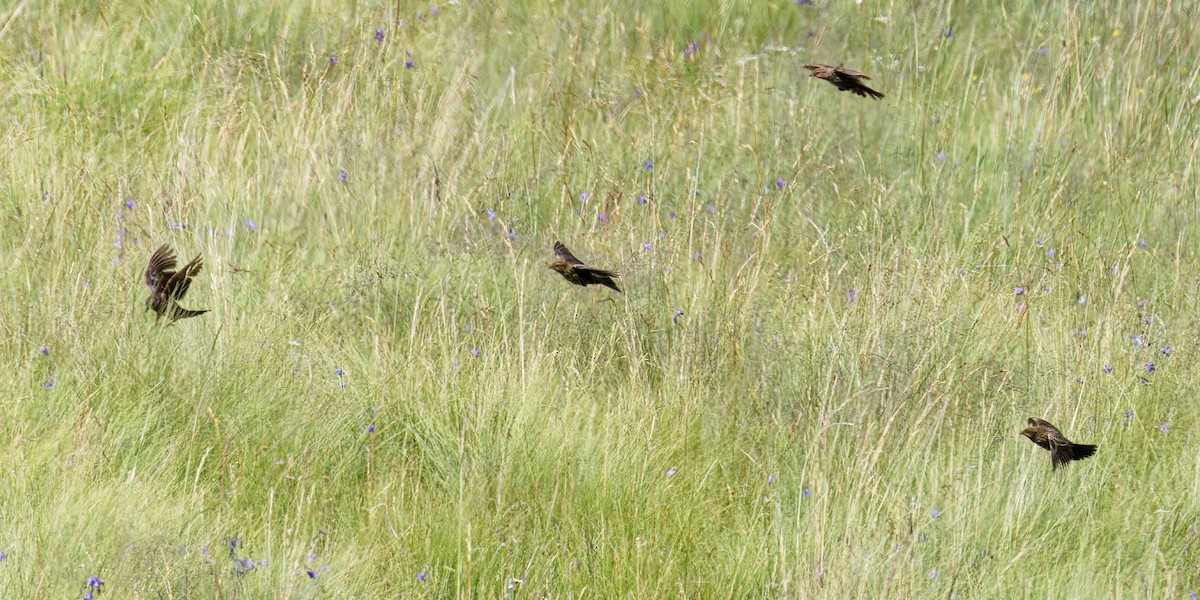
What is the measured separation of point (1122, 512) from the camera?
2779 mm

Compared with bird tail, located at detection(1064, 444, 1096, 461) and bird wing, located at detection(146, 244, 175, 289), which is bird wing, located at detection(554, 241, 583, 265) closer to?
bird wing, located at detection(146, 244, 175, 289)

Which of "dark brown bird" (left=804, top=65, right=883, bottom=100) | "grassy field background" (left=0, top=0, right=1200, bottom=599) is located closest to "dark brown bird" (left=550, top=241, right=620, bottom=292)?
"grassy field background" (left=0, top=0, right=1200, bottom=599)

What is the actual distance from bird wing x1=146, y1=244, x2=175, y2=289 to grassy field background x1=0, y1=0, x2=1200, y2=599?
0.08 meters

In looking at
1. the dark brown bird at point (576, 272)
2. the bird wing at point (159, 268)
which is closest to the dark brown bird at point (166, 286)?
the bird wing at point (159, 268)

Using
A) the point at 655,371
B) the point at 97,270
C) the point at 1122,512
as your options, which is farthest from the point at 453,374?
the point at 1122,512

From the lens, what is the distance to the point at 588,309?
3.31m

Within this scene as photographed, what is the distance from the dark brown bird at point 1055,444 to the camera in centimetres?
265

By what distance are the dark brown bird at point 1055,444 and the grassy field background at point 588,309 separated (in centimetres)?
8

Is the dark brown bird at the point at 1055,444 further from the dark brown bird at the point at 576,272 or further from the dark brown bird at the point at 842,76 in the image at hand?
the dark brown bird at the point at 842,76

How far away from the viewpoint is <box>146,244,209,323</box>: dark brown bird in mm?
2928

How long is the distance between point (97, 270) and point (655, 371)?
1.37m

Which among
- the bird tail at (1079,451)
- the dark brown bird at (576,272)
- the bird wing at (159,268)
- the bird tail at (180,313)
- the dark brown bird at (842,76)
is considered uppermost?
the dark brown bird at (842,76)

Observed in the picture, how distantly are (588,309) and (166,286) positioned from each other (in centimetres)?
102

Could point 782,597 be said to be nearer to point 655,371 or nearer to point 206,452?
point 655,371
